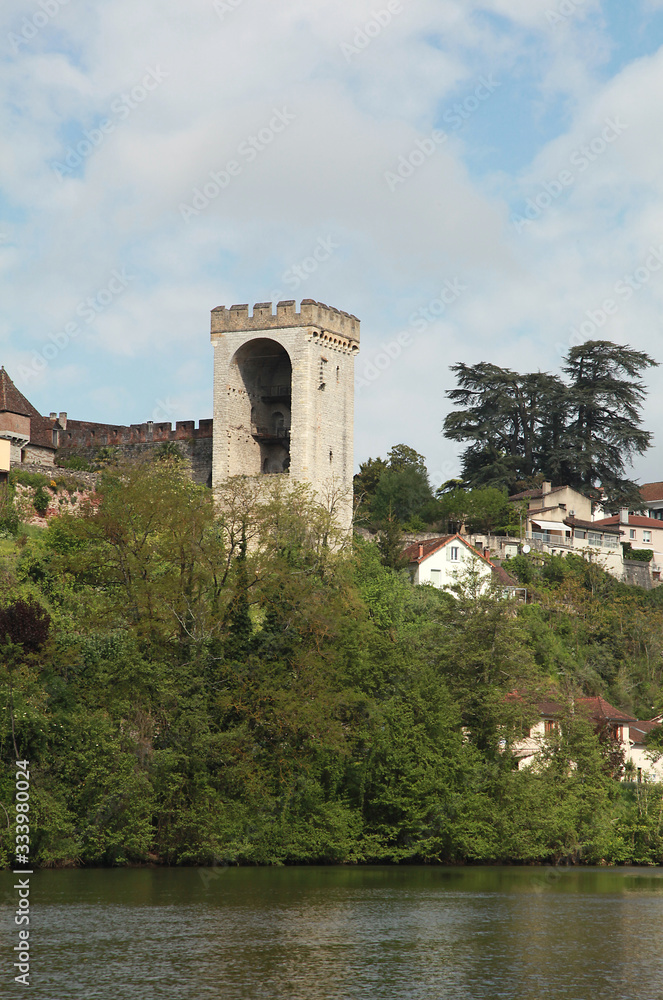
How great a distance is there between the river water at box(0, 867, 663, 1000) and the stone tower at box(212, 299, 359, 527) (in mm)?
27170

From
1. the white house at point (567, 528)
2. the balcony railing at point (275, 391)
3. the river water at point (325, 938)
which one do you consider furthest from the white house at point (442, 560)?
the river water at point (325, 938)

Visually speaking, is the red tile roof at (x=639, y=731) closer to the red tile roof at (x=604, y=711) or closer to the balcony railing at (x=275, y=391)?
the red tile roof at (x=604, y=711)

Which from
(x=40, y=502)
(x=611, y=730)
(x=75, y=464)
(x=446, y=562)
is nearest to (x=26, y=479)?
(x=40, y=502)

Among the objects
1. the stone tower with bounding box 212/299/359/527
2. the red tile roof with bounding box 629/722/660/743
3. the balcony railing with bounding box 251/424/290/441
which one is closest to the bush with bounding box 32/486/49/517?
the stone tower with bounding box 212/299/359/527

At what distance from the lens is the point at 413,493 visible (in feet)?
258

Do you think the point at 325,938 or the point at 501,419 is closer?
the point at 325,938

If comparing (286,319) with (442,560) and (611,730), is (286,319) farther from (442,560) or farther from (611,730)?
(611,730)

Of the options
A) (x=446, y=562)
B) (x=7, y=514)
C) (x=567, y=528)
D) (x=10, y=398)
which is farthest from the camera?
(x=567, y=528)

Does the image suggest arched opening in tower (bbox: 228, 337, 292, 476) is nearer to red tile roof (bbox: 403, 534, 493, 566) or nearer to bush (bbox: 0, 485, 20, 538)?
red tile roof (bbox: 403, 534, 493, 566)

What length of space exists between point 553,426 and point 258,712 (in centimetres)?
4780

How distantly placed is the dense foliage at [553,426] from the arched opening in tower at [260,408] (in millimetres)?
20807

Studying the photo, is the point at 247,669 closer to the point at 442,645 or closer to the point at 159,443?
the point at 442,645

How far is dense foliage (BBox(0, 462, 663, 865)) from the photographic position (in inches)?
1544

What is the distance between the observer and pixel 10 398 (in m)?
63.5
